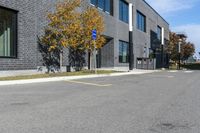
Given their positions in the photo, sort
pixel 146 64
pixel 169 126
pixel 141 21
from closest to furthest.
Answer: pixel 169 126
pixel 146 64
pixel 141 21

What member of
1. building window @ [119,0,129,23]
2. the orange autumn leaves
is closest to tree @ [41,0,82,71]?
the orange autumn leaves

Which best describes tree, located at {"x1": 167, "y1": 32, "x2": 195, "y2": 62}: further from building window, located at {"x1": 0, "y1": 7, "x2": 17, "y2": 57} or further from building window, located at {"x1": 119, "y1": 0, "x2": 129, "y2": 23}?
building window, located at {"x1": 0, "y1": 7, "x2": 17, "y2": 57}

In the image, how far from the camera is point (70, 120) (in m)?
9.70

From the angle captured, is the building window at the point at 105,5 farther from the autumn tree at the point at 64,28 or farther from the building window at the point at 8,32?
the building window at the point at 8,32

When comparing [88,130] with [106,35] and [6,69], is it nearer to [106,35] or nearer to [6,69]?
[6,69]

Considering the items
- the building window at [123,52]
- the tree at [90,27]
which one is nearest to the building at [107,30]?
the building window at [123,52]

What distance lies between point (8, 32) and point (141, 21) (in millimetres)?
38911

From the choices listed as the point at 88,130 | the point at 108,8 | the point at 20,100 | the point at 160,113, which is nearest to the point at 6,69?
the point at 20,100

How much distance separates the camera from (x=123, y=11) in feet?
171

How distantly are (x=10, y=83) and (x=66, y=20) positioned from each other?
33.2 feet

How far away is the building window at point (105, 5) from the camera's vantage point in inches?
1650

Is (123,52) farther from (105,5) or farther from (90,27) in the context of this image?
(90,27)

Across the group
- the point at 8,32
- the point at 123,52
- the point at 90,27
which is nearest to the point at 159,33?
the point at 123,52

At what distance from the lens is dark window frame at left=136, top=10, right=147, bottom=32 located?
60.5 m
